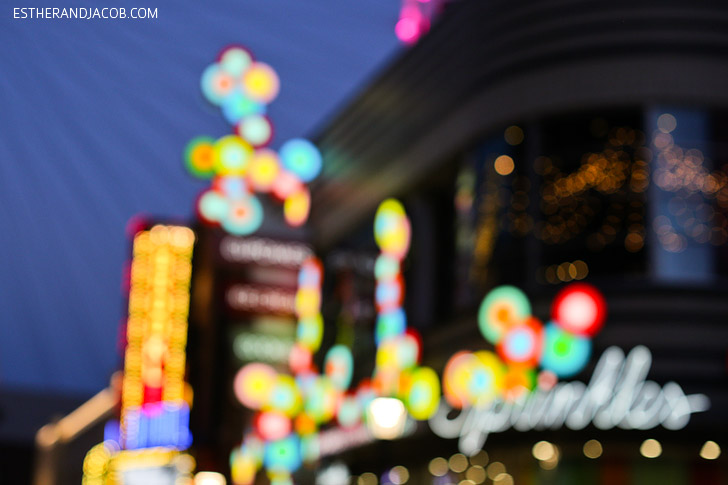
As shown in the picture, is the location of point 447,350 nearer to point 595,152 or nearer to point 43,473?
point 595,152

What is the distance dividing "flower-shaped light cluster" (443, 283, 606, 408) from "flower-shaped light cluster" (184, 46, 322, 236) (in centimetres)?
1113

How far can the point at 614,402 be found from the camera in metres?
19.8

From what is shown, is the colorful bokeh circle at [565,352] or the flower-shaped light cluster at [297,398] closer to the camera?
the colorful bokeh circle at [565,352]

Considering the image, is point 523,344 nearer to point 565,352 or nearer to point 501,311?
point 565,352

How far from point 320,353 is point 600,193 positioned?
1200 cm

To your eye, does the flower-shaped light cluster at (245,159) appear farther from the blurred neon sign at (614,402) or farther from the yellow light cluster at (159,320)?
the blurred neon sign at (614,402)

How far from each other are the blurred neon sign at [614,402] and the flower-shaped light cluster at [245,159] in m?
12.8

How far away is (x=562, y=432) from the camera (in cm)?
2009

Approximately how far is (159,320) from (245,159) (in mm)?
5868

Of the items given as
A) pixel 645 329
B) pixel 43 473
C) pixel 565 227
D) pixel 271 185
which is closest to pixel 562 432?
pixel 645 329

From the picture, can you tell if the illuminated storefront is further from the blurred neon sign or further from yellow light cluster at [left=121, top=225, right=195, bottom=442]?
yellow light cluster at [left=121, top=225, right=195, bottom=442]

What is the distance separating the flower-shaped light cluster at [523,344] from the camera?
65.5 ft

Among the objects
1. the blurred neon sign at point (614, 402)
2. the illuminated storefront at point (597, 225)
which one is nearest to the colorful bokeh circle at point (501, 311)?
the illuminated storefront at point (597, 225)

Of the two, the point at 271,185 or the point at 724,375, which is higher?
the point at 271,185
